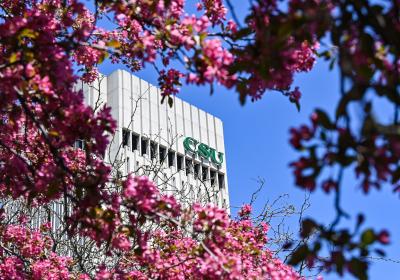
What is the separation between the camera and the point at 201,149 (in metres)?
48.4

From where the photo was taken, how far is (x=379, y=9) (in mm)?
2844

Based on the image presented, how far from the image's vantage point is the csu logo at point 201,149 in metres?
47.1

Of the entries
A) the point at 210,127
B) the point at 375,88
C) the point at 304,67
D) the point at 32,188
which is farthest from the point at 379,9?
the point at 210,127

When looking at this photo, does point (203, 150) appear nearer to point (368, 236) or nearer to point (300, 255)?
point (300, 255)

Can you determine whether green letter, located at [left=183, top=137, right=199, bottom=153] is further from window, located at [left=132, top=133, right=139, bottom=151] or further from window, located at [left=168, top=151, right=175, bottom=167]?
window, located at [left=132, top=133, right=139, bottom=151]

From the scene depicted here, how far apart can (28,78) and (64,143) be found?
0.49 meters

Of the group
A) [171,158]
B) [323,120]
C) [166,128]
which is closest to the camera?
[323,120]

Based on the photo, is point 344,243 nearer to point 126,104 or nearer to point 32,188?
point 32,188

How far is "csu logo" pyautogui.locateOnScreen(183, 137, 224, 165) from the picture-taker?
47.1 metres

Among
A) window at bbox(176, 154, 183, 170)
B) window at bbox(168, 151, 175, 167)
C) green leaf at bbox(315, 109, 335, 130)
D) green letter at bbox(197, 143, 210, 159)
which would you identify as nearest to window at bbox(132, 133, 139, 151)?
window at bbox(168, 151, 175, 167)

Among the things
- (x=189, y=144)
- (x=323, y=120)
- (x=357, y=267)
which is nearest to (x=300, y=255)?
(x=357, y=267)

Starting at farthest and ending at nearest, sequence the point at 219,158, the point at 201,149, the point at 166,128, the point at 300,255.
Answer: the point at 219,158 → the point at 201,149 → the point at 166,128 → the point at 300,255

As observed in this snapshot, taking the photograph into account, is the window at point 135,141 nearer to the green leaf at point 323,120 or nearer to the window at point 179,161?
the window at point 179,161

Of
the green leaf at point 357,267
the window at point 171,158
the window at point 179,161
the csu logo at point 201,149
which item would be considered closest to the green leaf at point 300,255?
the green leaf at point 357,267
